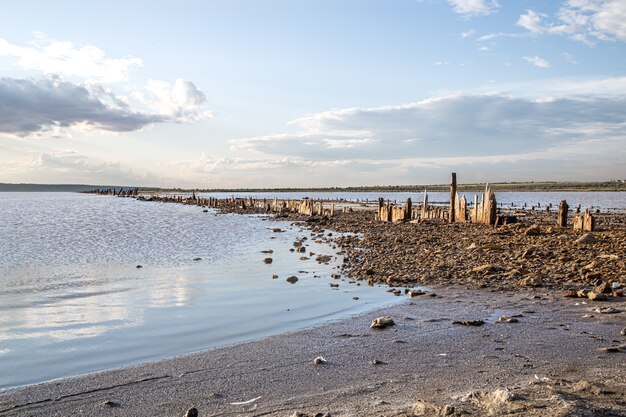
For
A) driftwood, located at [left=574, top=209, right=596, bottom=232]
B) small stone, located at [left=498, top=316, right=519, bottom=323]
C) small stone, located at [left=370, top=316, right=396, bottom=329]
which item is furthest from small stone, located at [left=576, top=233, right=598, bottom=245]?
small stone, located at [left=370, top=316, right=396, bottom=329]

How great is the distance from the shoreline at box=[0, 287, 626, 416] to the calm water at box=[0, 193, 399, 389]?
913 mm

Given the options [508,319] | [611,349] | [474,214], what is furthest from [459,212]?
[611,349]

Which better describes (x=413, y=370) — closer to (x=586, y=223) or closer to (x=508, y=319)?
(x=508, y=319)

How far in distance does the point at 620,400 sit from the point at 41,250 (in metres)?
23.5

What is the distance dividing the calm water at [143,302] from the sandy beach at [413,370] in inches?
34.3

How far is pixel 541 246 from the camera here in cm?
1688

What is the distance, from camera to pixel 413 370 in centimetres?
654

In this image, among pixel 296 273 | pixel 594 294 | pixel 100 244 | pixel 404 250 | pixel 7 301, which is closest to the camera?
pixel 594 294

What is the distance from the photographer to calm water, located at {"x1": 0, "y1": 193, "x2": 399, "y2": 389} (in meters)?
8.11

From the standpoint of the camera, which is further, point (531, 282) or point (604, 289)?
point (531, 282)

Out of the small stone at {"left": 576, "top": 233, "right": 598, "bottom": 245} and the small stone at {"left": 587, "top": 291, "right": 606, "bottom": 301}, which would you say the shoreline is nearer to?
the small stone at {"left": 587, "top": 291, "right": 606, "bottom": 301}

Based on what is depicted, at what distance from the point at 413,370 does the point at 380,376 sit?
486 mm

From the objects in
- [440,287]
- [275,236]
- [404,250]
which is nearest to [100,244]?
[275,236]

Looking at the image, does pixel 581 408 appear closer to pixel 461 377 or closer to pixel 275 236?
pixel 461 377
